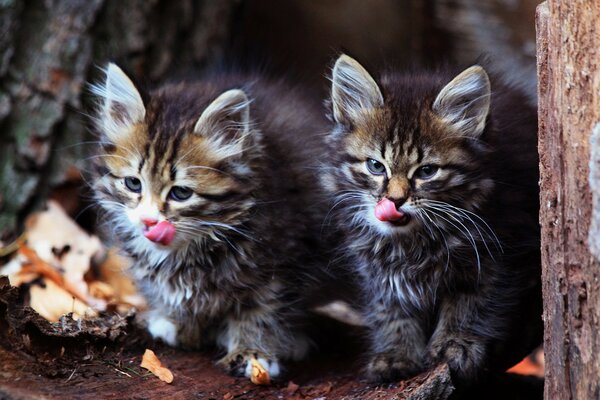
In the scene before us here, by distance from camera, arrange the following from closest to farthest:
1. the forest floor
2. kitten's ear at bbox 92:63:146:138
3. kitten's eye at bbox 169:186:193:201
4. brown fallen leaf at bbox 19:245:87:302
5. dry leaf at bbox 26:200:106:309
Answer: the forest floor → kitten's eye at bbox 169:186:193:201 → kitten's ear at bbox 92:63:146:138 → brown fallen leaf at bbox 19:245:87:302 → dry leaf at bbox 26:200:106:309

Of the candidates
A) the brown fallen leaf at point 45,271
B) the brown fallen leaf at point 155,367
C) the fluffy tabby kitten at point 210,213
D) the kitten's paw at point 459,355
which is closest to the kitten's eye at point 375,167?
the fluffy tabby kitten at point 210,213

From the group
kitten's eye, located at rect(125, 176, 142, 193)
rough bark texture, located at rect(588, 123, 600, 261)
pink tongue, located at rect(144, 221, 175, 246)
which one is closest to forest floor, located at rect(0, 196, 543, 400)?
pink tongue, located at rect(144, 221, 175, 246)

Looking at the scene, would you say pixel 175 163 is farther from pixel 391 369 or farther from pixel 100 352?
pixel 391 369

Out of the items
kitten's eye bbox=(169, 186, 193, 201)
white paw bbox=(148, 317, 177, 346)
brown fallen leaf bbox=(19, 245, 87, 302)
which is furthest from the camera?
brown fallen leaf bbox=(19, 245, 87, 302)

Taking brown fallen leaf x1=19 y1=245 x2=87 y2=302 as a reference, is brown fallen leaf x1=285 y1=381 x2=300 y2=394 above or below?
below

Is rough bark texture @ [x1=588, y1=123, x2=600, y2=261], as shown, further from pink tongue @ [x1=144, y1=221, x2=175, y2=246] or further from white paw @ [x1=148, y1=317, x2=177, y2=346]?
white paw @ [x1=148, y1=317, x2=177, y2=346]

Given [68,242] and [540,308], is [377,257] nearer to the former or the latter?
[540,308]

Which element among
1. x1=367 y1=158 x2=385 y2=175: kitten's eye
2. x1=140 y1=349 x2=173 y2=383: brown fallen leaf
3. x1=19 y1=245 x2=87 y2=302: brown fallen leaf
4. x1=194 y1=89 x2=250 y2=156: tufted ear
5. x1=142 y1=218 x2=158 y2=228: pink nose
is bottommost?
x1=140 y1=349 x2=173 y2=383: brown fallen leaf
